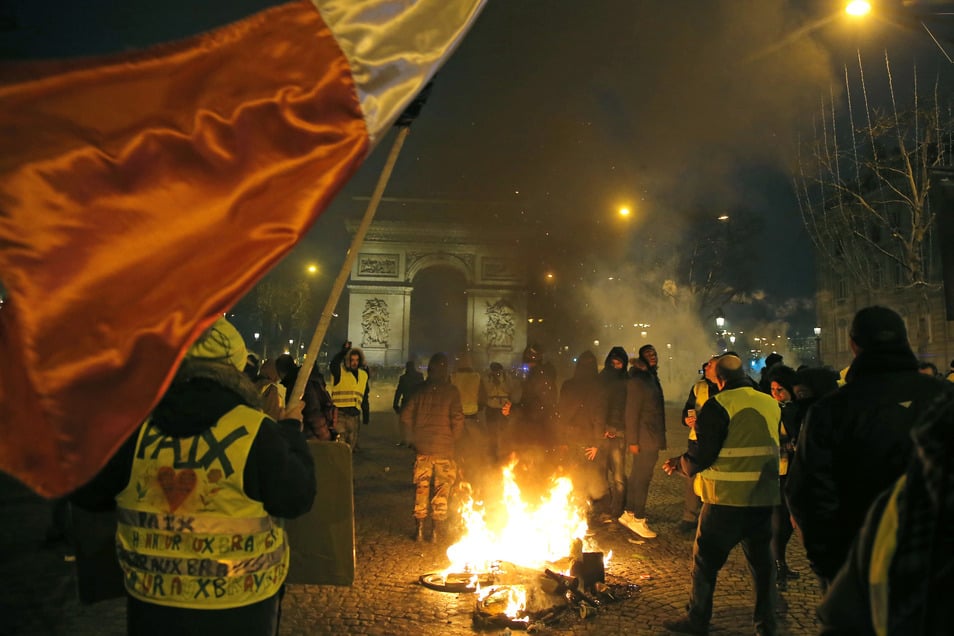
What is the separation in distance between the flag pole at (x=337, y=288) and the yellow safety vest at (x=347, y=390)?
7149 mm

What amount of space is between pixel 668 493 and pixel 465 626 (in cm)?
557

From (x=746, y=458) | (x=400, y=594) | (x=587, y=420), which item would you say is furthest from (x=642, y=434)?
(x=400, y=594)

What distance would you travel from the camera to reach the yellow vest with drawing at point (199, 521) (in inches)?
91.9

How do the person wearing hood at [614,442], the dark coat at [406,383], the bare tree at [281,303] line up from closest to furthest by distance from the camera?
the person wearing hood at [614,442] → the dark coat at [406,383] → the bare tree at [281,303]

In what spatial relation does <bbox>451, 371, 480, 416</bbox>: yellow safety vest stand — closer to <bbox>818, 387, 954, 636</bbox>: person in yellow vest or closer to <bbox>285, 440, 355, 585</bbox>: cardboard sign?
<bbox>285, 440, 355, 585</bbox>: cardboard sign

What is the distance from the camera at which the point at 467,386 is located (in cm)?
1058

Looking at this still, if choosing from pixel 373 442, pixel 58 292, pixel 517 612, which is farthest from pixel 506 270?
pixel 58 292

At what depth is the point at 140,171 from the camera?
2395mm

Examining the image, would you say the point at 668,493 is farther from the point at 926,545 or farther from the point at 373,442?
the point at 926,545

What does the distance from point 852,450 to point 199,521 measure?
2.77 m

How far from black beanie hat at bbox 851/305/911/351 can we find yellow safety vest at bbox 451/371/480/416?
763 centimetres

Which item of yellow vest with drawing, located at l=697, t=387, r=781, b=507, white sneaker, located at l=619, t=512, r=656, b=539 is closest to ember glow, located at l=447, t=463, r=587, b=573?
white sneaker, located at l=619, t=512, r=656, b=539

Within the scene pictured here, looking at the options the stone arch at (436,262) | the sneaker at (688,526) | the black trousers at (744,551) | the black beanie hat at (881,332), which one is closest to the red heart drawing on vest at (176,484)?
the black beanie hat at (881,332)

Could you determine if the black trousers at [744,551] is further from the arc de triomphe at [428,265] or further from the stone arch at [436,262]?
the stone arch at [436,262]
